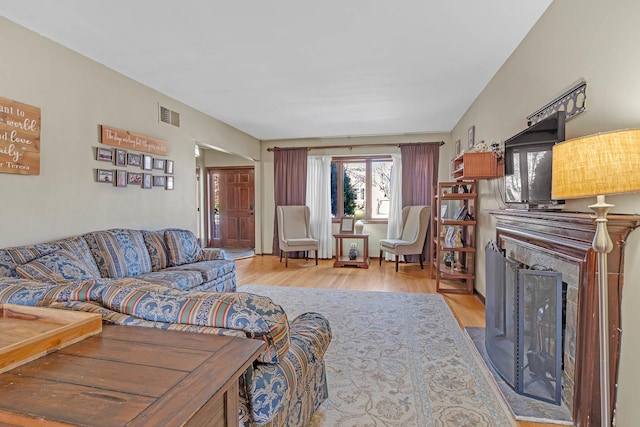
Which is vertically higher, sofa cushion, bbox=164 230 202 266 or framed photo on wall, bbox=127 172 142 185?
framed photo on wall, bbox=127 172 142 185

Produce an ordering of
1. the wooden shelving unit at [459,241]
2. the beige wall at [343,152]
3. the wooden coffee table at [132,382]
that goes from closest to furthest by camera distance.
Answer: the wooden coffee table at [132,382] < the wooden shelving unit at [459,241] < the beige wall at [343,152]

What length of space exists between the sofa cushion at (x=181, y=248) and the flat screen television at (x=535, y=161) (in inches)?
128

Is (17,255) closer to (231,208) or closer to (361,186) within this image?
(361,186)

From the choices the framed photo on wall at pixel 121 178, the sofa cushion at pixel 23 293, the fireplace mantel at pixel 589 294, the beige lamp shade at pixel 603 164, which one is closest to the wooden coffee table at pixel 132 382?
the sofa cushion at pixel 23 293

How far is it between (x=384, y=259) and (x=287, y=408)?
531cm

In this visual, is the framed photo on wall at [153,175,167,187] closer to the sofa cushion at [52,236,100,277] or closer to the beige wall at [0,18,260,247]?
the beige wall at [0,18,260,247]

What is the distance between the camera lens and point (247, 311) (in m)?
1.09

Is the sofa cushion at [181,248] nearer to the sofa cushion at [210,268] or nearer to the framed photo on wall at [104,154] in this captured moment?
the sofa cushion at [210,268]

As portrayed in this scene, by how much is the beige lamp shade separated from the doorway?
7.15 meters

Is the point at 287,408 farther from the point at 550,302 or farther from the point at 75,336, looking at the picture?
the point at 550,302

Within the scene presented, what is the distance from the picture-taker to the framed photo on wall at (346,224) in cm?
624

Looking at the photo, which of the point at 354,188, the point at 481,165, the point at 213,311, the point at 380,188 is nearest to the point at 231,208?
the point at 354,188

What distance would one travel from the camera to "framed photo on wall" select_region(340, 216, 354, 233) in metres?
6.24

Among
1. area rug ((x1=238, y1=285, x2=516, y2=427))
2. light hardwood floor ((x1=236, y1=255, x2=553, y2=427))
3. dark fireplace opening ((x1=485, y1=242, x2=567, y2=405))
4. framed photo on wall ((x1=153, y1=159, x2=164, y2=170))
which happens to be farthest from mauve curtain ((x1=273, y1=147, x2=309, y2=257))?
dark fireplace opening ((x1=485, y1=242, x2=567, y2=405))
